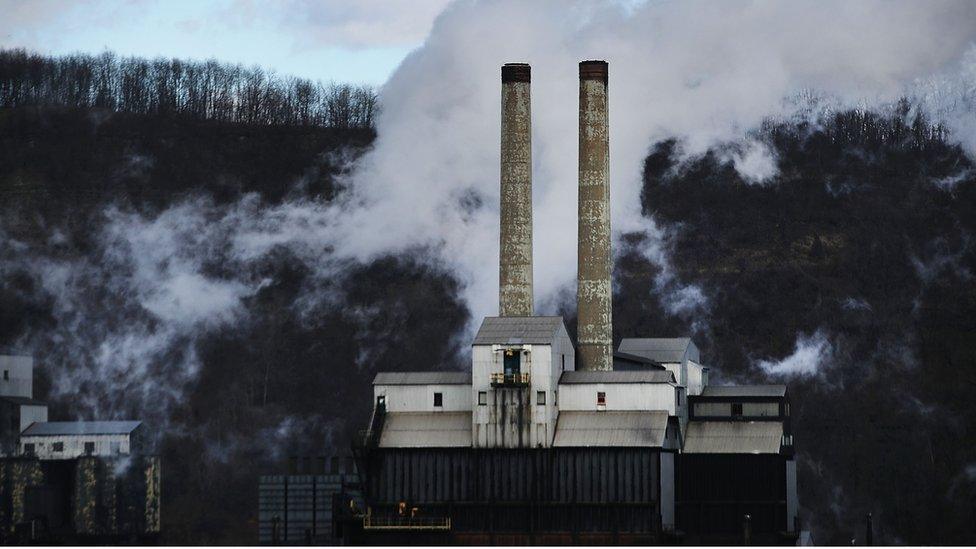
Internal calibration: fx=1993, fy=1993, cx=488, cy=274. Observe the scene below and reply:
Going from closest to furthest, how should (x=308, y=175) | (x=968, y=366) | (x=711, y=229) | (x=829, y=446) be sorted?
(x=829, y=446) → (x=968, y=366) → (x=711, y=229) → (x=308, y=175)

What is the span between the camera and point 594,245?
88.2 metres

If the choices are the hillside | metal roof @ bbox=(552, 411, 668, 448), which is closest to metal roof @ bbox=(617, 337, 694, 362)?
metal roof @ bbox=(552, 411, 668, 448)

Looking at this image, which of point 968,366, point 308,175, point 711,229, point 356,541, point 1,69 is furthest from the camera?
point 1,69

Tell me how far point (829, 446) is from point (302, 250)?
38.3 m

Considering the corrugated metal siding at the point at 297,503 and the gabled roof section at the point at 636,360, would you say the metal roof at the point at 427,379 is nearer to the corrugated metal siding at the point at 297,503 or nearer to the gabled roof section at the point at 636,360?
the corrugated metal siding at the point at 297,503

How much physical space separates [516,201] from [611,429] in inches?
507

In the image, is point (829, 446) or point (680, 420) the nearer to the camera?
point (680, 420)

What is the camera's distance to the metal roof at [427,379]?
274 feet

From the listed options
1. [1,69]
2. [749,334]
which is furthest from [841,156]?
[1,69]

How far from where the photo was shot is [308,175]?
137 meters

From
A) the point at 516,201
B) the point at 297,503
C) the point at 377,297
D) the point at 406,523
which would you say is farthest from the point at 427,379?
the point at 377,297

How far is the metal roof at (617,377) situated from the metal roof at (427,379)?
420cm

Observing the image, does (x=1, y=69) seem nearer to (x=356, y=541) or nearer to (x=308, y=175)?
(x=308, y=175)

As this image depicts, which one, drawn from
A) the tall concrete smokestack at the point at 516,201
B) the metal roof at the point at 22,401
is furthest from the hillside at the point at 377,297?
the tall concrete smokestack at the point at 516,201
